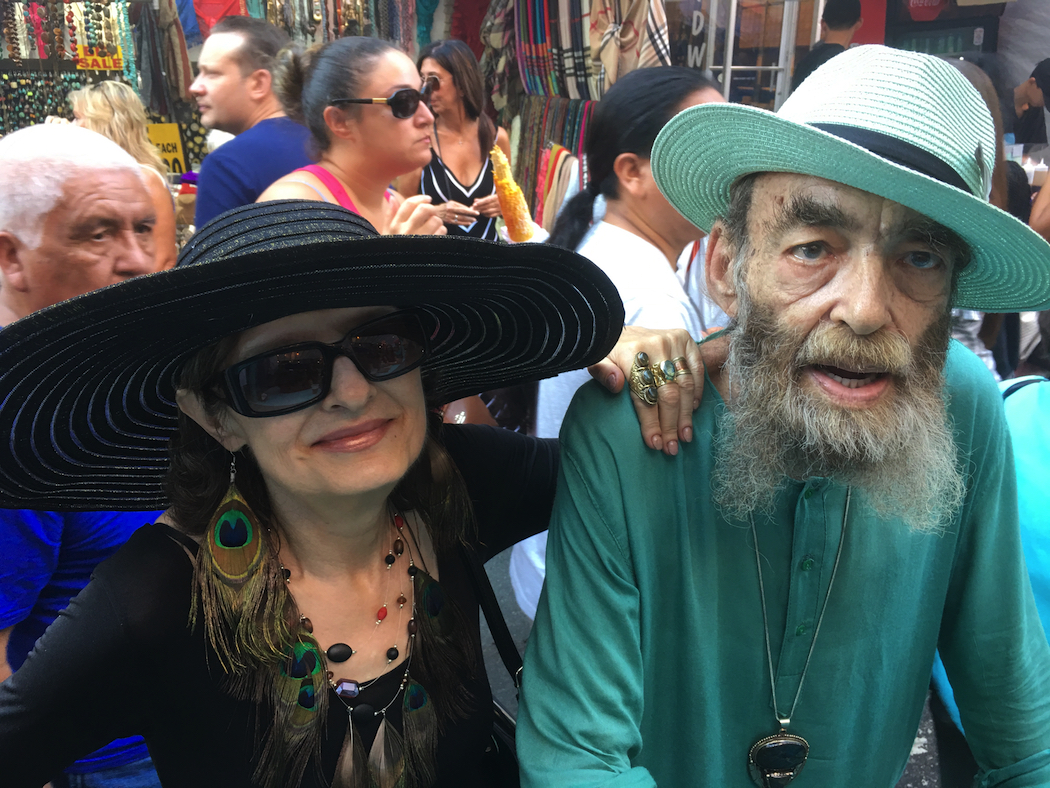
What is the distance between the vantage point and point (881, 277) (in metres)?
1.18

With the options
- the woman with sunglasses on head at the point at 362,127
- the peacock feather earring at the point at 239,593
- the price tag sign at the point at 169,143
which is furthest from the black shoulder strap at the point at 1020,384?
the price tag sign at the point at 169,143

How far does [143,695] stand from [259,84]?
3.47 m

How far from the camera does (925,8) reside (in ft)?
9.95

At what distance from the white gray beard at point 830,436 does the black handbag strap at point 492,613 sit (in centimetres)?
52

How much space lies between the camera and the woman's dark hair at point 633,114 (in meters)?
2.50

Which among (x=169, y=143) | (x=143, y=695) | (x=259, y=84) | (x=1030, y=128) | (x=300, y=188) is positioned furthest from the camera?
(x=169, y=143)

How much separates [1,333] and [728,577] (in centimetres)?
119

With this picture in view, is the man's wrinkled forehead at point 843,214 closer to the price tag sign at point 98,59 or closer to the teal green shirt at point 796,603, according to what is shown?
the teal green shirt at point 796,603

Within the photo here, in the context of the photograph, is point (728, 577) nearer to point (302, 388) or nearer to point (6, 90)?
point (302, 388)

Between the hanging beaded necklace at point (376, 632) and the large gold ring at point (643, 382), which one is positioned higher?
the large gold ring at point (643, 382)

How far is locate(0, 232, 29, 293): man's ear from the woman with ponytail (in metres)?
1.45

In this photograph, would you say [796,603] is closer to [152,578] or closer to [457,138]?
[152,578]

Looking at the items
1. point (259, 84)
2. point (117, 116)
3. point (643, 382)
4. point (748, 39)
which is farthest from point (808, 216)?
point (117, 116)

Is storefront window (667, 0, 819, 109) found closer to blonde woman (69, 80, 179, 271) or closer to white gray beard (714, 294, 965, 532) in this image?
white gray beard (714, 294, 965, 532)
